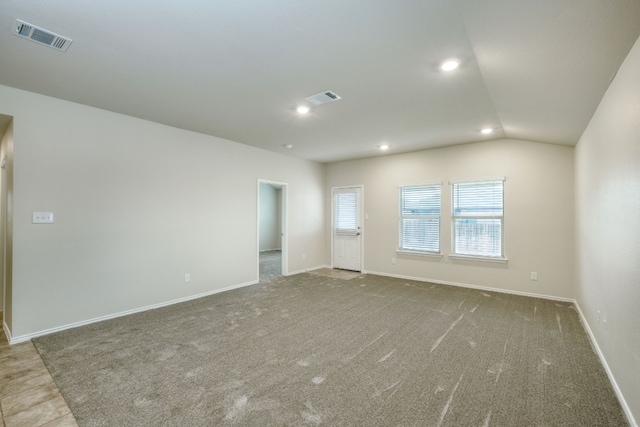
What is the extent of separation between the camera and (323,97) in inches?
124

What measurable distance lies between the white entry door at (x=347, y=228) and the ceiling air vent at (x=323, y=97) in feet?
11.6

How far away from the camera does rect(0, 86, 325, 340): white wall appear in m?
3.11

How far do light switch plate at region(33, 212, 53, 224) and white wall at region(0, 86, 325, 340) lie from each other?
56mm

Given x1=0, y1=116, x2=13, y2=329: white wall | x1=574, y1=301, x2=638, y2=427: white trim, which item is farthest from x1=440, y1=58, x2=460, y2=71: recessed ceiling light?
x1=0, y1=116, x2=13, y2=329: white wall

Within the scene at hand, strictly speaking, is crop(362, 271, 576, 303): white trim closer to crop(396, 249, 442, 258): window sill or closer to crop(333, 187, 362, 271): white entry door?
crop(396, 249, 442, 258): window sill

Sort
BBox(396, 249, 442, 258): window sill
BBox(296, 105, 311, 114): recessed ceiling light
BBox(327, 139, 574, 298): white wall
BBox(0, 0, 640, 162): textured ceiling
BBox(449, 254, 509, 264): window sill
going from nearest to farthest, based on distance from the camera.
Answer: BBox(0, 0, 640, 162): textured ceiling → BBox(296, 105, 311, 114): recessed ceiling light → BBox(327, 139, 574, 298): white wall → BBox(449, 254, 509, 264): window sill → BBox(396, 249, 442, 258): window sill

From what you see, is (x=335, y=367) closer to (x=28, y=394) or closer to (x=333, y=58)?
(x=28, y=394)

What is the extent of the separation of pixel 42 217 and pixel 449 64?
4.45 metres

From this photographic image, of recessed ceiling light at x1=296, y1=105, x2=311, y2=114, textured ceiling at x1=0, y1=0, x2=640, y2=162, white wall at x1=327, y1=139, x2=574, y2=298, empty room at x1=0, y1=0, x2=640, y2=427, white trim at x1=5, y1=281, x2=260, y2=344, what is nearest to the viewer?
textured ceiling at x1=0, y1=0, x2=640, y2=162

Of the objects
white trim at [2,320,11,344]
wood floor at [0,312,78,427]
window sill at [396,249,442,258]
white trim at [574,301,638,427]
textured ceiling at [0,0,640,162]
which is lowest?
wood floor at [0,312,78,427]

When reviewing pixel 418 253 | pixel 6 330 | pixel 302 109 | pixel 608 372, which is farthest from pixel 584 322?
pixel 6 330

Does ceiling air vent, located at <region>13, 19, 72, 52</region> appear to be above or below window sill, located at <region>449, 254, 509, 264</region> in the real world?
above

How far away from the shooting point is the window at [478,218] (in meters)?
4.90

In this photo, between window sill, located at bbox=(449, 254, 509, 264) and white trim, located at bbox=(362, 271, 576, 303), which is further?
window sill, located at bbox=(449, 254, 509, 264)
